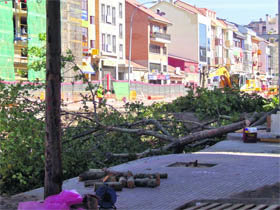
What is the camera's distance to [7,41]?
45000 mm

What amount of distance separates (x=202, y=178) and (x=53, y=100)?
9.83 feet

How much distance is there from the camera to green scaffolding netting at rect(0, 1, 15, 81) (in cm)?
4416

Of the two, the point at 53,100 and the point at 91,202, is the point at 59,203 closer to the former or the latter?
the point at 91,202

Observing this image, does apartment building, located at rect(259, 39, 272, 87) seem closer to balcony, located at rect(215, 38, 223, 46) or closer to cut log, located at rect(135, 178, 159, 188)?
balcony, located at rect(215, 38, 223, 46)

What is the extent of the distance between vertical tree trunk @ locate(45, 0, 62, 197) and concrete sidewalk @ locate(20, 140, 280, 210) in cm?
87

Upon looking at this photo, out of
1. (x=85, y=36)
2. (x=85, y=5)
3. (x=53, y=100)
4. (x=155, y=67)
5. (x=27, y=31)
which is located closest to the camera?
(x=53, y=100)

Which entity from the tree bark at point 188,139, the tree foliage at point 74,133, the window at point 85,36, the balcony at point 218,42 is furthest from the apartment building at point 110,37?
the tree bark at point 188,139

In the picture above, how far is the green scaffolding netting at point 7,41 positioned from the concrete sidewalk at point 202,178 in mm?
34964

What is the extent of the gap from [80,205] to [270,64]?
468 ft

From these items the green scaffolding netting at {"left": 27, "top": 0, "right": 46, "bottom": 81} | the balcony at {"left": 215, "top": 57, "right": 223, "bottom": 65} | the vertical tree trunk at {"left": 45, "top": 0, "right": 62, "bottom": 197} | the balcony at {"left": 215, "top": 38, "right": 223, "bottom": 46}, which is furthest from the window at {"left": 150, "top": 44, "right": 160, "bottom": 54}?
the vertical tree trunk at {"left": 45, "top": 0, "right": 62, "bottom": 197}

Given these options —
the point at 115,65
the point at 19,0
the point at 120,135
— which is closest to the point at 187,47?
the point at 115,65

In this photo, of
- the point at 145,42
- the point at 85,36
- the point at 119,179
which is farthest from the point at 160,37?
the point at 119,179

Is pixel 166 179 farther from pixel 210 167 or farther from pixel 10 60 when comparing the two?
pixel 10 60

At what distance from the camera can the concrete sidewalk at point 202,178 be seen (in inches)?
270
